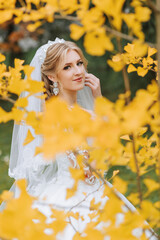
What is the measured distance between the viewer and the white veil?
2.33 metres

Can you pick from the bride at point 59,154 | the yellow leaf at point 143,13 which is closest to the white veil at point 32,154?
the bride at point 59,154

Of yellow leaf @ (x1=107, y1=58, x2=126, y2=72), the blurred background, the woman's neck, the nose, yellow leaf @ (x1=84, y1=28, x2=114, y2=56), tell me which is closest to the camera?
yellow leaf @ (x1=84, y1=28, x2=114, y2=56)

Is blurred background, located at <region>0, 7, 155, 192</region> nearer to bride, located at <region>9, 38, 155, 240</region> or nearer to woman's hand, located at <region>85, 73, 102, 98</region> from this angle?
bride, located at <region>9, 38, 155, 240</region>

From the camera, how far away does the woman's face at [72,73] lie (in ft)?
7.59

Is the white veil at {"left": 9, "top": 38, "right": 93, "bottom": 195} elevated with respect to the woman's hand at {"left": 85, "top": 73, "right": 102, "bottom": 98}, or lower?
lower

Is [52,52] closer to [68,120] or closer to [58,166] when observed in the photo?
[58,166]

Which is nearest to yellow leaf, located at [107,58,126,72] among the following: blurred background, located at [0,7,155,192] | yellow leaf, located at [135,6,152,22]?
yellow leaf, located at [135,6,152,22]

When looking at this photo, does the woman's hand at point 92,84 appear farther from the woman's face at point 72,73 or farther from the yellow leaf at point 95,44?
the yellow leaf at point 95,44

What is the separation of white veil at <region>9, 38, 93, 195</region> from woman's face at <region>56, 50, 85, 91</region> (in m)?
0.24

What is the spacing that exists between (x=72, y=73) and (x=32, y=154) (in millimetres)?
675

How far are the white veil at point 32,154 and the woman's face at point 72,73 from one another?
0.79 feet

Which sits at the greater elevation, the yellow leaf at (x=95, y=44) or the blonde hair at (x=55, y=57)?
the yellow leaf at (x=95, y=44)

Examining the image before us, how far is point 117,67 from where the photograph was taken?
0.98 m

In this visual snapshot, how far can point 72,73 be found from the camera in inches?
91.0
